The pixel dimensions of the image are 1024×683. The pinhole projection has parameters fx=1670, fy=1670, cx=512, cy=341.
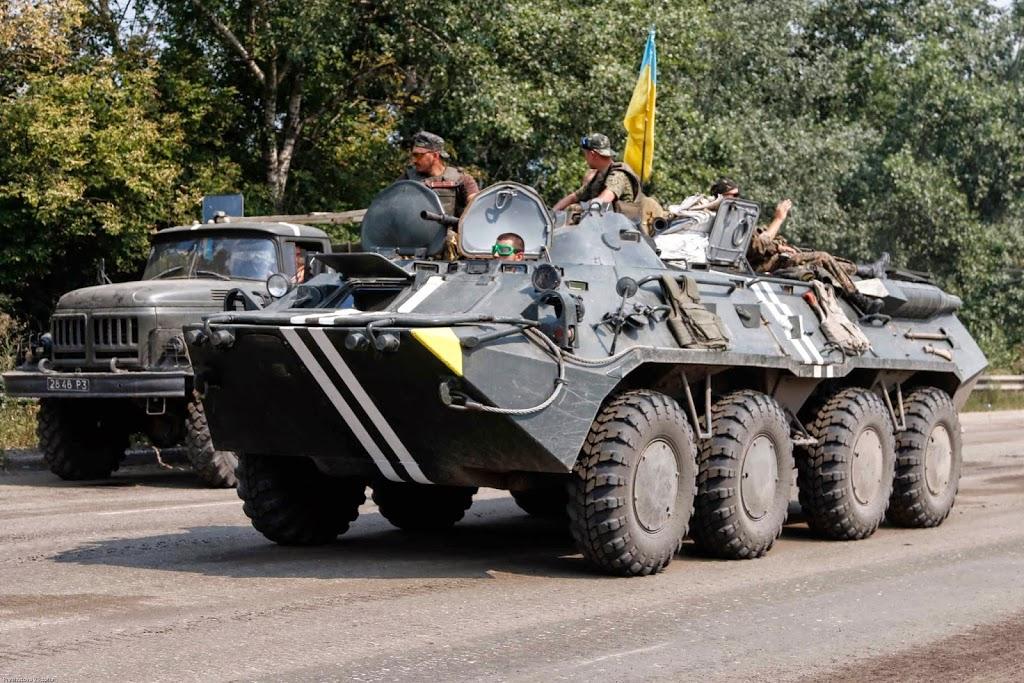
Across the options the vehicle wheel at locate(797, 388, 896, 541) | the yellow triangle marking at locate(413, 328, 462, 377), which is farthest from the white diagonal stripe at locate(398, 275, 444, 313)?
the vehicle wheel at locate(797, 388, 896, 541)

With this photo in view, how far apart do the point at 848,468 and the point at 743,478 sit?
1325mm

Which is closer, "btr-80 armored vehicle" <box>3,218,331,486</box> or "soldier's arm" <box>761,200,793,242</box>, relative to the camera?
"soldier's arm" <box>761,200,793,242</box>

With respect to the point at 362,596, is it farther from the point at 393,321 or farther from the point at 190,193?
the point at 190,193

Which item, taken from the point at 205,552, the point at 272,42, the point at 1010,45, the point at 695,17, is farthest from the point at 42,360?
the point at 1010,45

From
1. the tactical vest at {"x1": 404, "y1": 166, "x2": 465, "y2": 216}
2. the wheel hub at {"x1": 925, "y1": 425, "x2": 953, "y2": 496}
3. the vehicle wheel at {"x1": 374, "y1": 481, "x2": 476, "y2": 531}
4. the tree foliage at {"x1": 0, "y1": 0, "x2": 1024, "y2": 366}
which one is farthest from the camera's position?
the tree foliage at {"x1": 0, "y1": 0, "x2": 1024, "y2": 366}

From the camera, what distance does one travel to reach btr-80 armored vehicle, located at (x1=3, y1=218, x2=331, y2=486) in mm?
14078

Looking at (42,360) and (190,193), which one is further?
(190,193)

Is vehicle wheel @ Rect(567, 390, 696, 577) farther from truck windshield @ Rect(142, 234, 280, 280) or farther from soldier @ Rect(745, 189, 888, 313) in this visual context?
truck windshield @ Rect(142, 234, 280, 280)

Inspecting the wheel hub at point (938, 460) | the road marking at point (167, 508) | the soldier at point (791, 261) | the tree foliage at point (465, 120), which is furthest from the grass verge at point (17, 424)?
the wheel hub at point (938, 460)

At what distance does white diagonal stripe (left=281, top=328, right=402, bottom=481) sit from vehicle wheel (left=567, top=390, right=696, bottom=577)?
3.32 ft

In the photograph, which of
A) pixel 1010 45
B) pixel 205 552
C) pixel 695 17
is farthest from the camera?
pixel 1010 45

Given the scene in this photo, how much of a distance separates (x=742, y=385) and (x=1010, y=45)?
84.1ft

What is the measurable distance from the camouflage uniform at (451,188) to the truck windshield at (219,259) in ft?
15.8

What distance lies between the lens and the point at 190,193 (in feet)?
71.4
